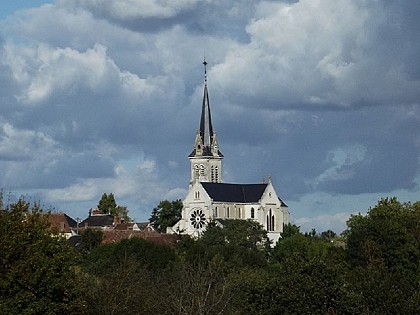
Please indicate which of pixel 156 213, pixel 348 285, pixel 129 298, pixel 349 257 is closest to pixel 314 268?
pixel 348 285

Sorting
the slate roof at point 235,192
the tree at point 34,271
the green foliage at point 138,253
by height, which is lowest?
the tree at point 34,271

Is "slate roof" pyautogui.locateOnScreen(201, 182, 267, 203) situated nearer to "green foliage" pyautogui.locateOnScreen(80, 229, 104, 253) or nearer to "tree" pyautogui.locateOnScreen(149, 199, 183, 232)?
"tree" pyautogui.locateOnScreen(149, 199, 183, 232)

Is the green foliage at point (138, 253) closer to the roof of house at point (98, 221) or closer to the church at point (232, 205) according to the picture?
the roof of house at point (98, 221)

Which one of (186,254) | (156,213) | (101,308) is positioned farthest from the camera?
(156,213)

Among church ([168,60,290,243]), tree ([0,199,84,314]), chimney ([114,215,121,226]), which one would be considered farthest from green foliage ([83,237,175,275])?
church ([168,60,290,243])

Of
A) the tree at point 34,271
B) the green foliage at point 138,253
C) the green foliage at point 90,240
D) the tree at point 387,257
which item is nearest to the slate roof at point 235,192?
the green foliage at point 90,240

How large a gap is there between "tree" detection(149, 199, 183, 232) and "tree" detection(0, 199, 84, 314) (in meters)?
136

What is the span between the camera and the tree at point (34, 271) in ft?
123

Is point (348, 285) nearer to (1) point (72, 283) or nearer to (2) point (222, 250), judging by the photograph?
(1) point (72, 283)

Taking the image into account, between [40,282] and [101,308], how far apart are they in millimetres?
5727

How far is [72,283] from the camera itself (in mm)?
38688

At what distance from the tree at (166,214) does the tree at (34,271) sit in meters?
136

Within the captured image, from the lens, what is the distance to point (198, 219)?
177m

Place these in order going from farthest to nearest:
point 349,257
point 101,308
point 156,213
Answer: point 156,213
point 349,257
point 101,308
